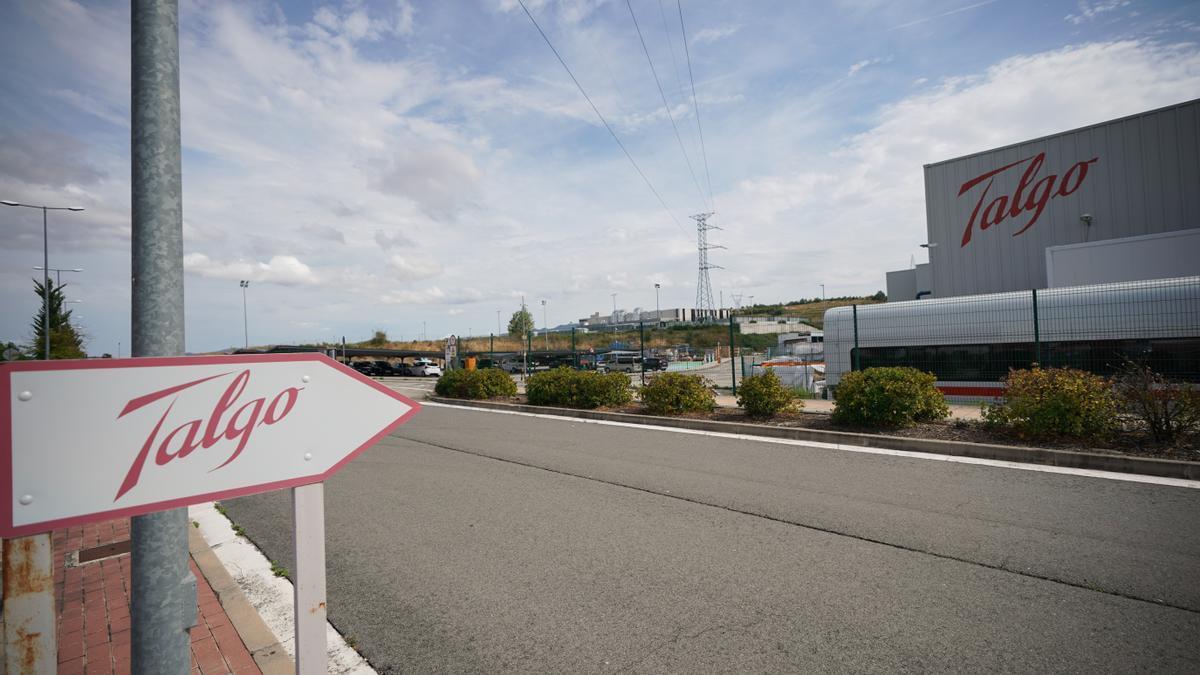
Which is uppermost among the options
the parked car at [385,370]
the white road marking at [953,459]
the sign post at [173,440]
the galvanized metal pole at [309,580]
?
the sign post at [173,440]

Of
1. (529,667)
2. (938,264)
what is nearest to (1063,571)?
(529,667)

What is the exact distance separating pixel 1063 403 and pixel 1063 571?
17.5ft

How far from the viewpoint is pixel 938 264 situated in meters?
26.5

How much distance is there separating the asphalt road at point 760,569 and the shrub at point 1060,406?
158cm

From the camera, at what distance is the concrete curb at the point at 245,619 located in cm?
346

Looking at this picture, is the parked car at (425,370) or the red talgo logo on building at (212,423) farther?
the parked car at (425,370)

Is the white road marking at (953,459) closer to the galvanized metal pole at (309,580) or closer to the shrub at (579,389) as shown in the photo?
the shrub at (579,389)

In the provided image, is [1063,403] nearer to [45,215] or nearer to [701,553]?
[701,553]

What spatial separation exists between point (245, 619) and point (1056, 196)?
2830cm

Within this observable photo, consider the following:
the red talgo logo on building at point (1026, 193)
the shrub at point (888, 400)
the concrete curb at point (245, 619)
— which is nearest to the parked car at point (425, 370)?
the red talgo logo on building at point (1026, 193)

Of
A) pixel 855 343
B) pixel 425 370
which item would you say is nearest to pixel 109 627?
pixel 855 343

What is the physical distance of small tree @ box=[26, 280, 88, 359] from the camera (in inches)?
1473

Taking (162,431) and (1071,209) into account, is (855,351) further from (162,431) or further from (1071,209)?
(162,431)

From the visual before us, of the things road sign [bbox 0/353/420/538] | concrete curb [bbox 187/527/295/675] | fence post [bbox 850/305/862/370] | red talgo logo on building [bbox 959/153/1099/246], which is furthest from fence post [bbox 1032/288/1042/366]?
road sign [bbox 0/353/420/538]
